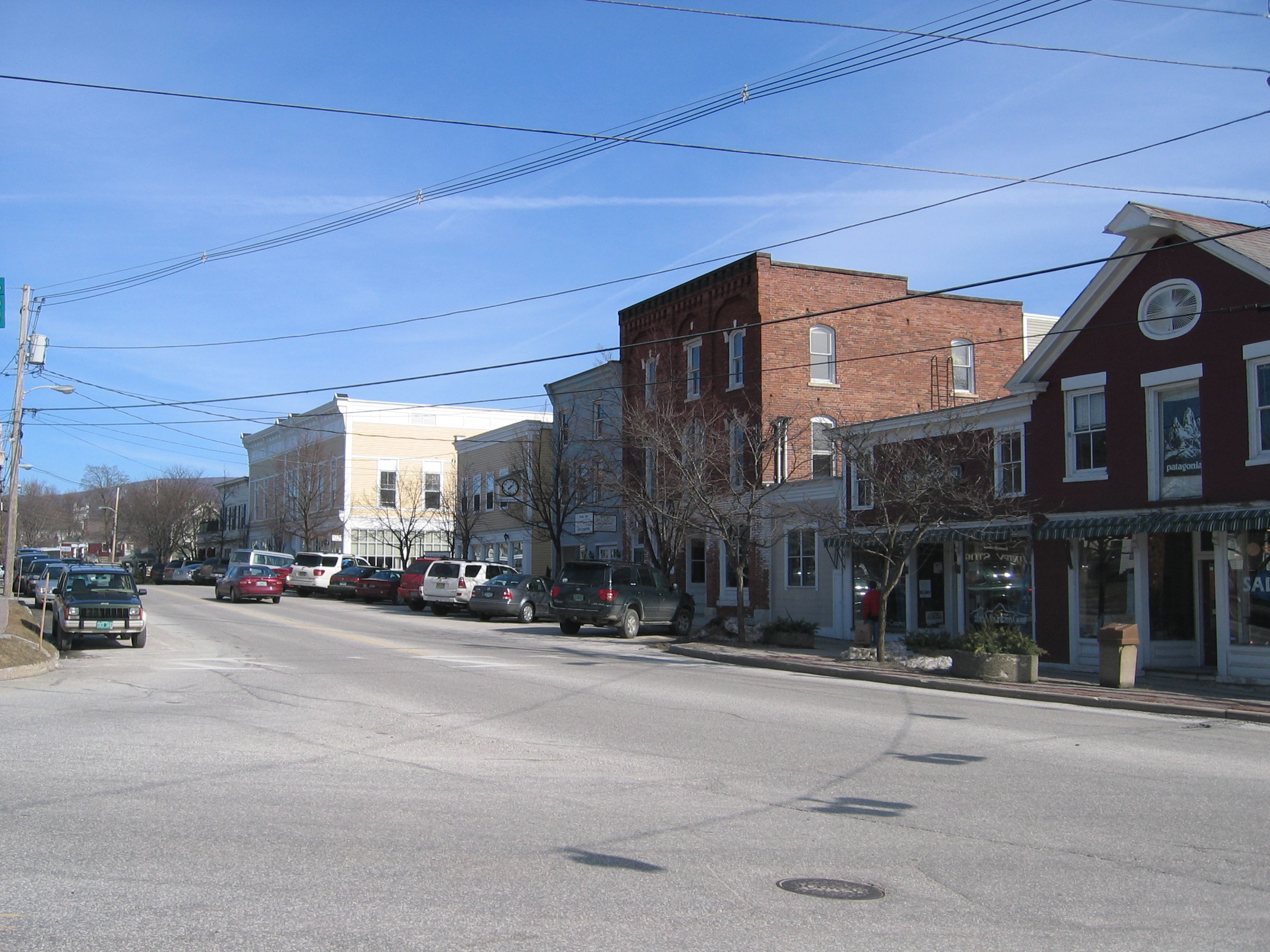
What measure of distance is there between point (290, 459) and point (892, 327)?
43179 millimetres

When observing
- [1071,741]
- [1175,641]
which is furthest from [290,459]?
[1071,741]

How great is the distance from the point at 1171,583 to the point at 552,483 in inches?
1039

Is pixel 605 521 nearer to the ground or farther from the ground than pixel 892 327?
nearer to the ground

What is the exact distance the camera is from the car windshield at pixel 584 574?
28297 mm

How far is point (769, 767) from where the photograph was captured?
33.0 feet

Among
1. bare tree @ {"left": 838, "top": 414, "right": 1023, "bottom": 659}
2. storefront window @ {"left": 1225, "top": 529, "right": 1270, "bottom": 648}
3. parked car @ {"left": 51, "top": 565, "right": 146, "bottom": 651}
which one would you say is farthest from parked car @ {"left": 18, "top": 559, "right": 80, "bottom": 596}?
storefront window @ {"left": 1225, "top": 529, "right": 1270, "bottom": 648}

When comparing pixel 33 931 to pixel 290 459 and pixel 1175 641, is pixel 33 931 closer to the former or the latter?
pixel 1175 641

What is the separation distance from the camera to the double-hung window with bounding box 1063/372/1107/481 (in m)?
21.2

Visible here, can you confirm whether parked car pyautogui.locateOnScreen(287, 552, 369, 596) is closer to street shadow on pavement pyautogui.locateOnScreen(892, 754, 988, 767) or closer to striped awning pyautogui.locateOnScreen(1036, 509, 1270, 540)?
striped awning pyautogui.locateOnScreen(1036, 509, 1270, 540)

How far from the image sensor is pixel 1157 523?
19.2 metres

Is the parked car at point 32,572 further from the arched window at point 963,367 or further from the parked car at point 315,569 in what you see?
the arched window at point 963,367

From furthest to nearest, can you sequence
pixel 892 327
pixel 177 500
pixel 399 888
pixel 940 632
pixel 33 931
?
pixel 177 500, pixel 892 327, pixel 940 632, pixel 399 888, pixel 33 931

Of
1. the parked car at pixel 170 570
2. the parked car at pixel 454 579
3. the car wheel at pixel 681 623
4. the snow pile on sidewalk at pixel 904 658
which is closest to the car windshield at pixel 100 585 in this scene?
the car wheel at pixel 681 623

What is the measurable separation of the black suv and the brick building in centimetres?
408
